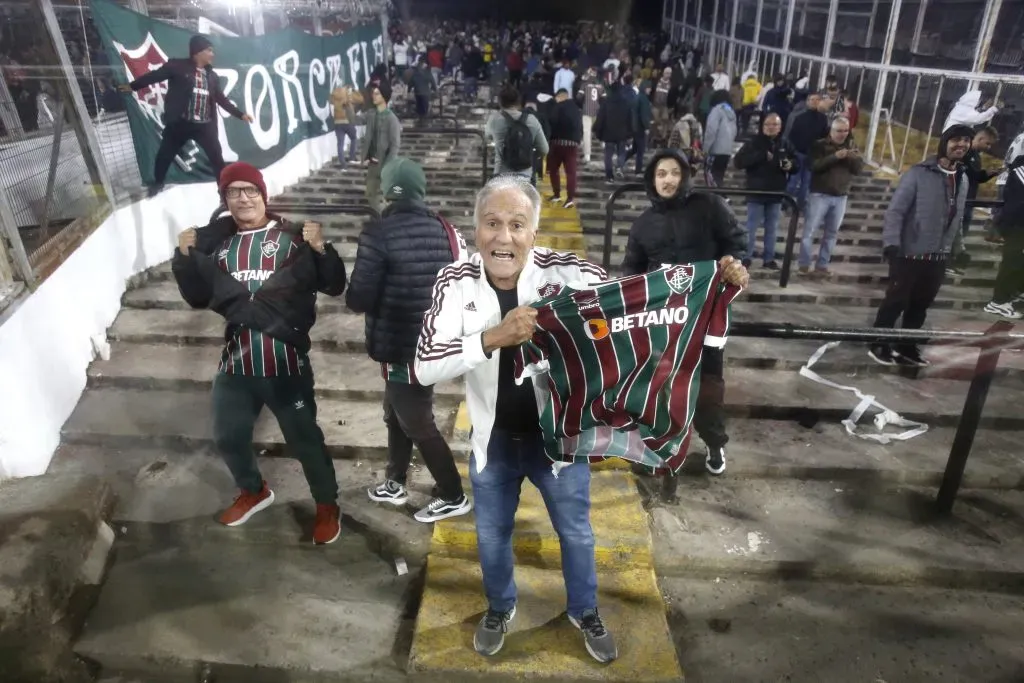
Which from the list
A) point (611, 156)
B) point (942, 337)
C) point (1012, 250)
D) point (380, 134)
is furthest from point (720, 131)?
point (942, 337)

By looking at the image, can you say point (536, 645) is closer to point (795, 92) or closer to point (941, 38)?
point (795, 92)

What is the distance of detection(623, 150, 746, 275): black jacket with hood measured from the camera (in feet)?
10.8

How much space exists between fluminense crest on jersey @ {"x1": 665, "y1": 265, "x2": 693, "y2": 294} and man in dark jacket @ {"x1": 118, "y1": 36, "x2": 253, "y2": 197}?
5.17m

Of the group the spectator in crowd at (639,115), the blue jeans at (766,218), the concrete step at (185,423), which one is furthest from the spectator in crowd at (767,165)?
the concrete step at (185,423)

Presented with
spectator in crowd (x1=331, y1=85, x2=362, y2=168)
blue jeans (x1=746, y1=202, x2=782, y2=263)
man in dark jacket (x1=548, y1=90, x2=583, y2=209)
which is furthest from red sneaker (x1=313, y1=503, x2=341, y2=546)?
spectator in crowd (x1=331, y1=85, x2=362, y2=168)

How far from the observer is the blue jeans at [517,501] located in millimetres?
2299

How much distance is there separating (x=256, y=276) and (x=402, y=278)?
676mm

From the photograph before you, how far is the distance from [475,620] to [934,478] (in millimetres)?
2938

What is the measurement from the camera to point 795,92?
37.1 ft

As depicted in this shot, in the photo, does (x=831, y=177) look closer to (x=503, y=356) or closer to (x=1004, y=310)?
(x=1004, y=310)

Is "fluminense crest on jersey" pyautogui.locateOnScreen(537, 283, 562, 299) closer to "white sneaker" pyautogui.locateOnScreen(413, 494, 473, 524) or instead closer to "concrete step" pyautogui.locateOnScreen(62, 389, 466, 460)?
"white sneaker" pyautogui.locateOnScreen(413, 494, 473, 524)

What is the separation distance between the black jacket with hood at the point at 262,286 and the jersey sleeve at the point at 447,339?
91 centimetres

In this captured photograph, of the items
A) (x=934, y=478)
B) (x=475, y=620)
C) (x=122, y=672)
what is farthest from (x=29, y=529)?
(x=934, y=478)

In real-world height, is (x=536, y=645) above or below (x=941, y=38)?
below
